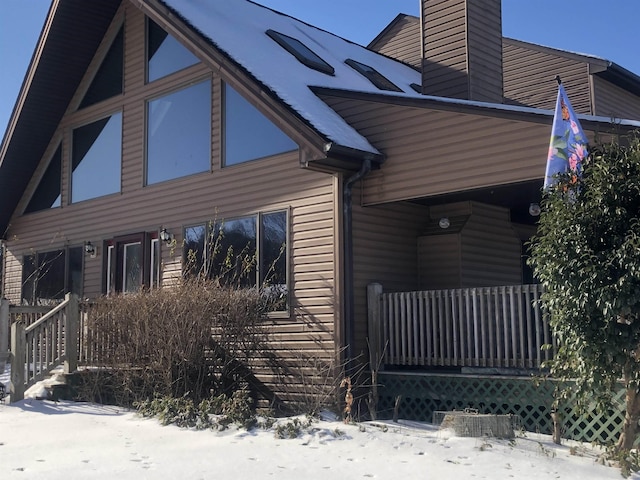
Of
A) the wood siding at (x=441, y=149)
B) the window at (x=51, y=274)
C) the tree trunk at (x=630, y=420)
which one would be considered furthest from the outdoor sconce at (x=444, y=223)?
the window at (x=51, y=274)

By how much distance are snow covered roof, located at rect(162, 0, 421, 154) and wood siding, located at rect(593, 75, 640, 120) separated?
4140 mm

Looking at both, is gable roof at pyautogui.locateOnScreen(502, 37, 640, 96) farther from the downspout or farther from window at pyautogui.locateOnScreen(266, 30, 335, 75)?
the downspout

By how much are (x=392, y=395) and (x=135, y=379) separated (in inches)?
135

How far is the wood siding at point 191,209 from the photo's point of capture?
9984 millimetres

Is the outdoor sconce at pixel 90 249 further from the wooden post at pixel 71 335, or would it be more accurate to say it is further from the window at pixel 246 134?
the window at pixel 246 134

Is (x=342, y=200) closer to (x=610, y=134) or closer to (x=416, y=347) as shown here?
(x=416, y=347)

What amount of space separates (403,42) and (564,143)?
13.1 m

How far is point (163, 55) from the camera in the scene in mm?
13156

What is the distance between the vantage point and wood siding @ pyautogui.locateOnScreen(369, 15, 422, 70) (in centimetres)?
1969

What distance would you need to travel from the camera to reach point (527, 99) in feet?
58.6

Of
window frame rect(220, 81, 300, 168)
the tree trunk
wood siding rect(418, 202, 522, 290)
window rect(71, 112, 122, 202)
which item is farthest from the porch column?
window rect(71, 112, 122, 202)

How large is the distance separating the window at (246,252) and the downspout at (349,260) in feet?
3.41

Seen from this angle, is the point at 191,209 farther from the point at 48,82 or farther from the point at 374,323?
the point at 48,82

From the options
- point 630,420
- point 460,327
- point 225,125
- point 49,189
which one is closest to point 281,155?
point 225,125
